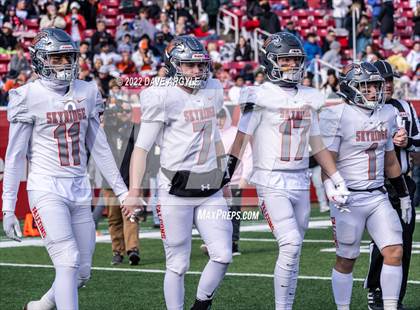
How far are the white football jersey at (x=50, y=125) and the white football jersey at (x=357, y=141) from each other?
1.79 m

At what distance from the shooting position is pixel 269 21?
23156mm

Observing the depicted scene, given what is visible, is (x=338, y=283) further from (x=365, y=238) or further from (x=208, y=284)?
(x=365, y=238)

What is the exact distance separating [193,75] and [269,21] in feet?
51.5

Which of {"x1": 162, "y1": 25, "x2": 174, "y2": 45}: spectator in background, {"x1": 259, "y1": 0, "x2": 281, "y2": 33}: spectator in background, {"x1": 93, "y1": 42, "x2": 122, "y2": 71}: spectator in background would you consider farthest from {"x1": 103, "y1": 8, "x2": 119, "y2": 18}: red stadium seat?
{"x1": 259, "y1": 0, "x2": 281, "y2": 33}: spectator in background

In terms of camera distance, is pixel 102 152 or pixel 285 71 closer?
pixel 102 152

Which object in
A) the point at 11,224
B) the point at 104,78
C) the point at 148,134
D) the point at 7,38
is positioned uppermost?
the point at 148,134

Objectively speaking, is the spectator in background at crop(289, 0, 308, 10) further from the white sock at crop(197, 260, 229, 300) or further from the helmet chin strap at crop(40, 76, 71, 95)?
the helmet chin strap at crop(40, 76, 71, 95)

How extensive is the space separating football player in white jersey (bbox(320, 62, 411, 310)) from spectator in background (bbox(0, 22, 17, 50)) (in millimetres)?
12914

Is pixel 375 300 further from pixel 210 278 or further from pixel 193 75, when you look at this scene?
pixel 193 75

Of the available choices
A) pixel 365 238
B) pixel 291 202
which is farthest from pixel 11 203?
pixel 365 238

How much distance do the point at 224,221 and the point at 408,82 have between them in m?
13.7

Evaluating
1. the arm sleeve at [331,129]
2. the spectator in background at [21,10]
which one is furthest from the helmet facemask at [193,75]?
the spectator in background at [21,10]

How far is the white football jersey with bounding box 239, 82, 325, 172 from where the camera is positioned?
25.9ft

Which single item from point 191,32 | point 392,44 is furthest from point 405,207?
point 392,44
